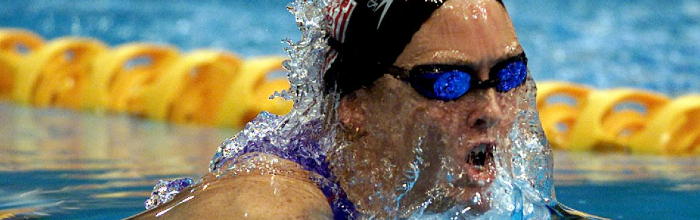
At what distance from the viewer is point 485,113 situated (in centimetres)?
197

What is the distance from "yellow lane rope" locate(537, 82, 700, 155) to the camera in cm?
569

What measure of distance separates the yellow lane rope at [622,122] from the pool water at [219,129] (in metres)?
0.25

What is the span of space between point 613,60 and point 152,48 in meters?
6.00

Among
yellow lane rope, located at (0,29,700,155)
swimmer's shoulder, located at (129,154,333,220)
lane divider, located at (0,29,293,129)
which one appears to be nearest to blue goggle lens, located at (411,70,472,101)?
swimmer's shoulder, located at (129,154,333,220)

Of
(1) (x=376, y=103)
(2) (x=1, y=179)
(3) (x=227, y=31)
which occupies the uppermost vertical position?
(3) (x=227, y=31)

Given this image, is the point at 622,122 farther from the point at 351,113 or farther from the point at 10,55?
the point at 10,55

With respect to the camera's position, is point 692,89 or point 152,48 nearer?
point 152,48

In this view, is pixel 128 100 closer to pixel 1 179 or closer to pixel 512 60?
pixel 1 179

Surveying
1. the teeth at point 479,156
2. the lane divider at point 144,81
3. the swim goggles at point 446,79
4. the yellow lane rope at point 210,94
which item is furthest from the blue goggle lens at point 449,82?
the lane divider at point 144,81

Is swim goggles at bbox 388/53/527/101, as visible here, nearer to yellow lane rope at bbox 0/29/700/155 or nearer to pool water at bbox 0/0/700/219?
pool water at bbox 0/0/700/219

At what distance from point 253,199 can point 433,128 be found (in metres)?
0.43

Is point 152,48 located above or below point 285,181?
above

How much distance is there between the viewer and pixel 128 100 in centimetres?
821

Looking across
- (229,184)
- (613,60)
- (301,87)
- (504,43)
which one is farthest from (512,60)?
(613,60)
